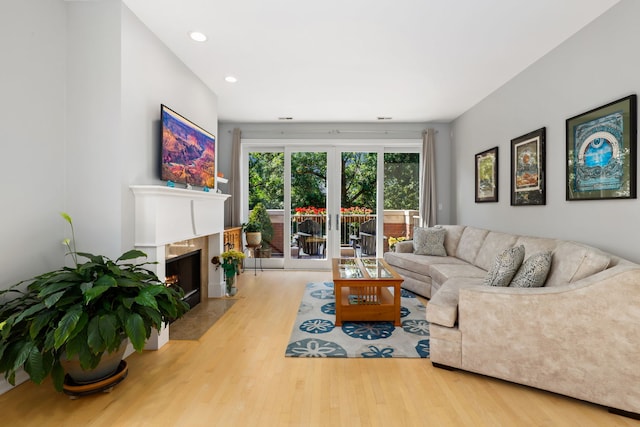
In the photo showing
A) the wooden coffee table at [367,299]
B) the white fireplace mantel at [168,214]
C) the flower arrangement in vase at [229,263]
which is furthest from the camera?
the flower arrangement in vase at [229,263]

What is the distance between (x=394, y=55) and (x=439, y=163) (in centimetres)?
315

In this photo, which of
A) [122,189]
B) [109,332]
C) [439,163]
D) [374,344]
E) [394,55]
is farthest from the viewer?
[439,163]

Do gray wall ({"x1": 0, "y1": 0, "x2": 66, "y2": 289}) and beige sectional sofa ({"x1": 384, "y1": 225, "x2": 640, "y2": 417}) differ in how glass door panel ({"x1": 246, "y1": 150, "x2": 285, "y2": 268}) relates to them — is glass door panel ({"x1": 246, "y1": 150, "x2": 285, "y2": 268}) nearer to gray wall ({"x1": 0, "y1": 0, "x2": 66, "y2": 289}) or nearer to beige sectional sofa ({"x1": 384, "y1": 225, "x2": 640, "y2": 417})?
gray wall ({"x1": 0, "y1": 0, "x2": 66, "y2": 289})

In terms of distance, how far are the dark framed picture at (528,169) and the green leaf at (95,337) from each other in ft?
13.0

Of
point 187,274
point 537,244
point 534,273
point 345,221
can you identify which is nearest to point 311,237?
point 345,221

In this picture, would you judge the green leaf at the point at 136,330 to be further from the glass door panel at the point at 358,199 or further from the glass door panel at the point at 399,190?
the glass door panel at the point at 399,190

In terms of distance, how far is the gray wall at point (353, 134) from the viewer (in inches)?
229

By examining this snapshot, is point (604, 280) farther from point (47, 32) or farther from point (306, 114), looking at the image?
point (306, 114)

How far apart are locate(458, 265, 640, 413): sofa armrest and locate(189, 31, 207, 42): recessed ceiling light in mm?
3030

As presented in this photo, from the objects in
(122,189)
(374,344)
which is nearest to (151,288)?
(122,189)

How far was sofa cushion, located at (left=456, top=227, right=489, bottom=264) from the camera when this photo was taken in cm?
415

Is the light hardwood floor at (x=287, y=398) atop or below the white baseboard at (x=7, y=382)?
below

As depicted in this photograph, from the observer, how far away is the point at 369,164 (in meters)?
5.98

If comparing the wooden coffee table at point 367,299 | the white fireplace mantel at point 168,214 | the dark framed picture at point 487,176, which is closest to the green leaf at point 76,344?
the white fireplace mantel at point 168,214
